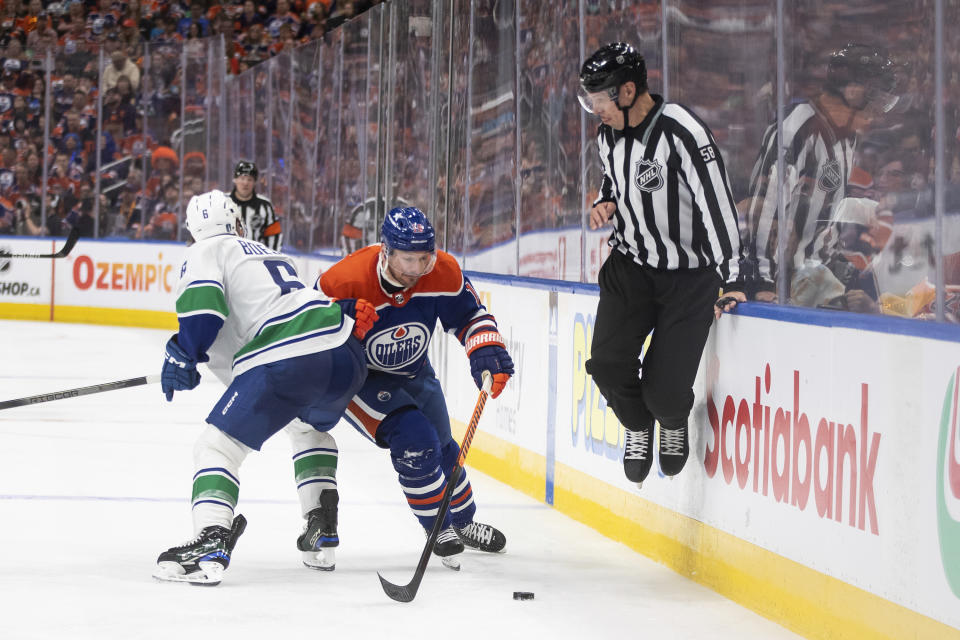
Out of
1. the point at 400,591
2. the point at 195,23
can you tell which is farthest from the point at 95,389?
the point at 195,23

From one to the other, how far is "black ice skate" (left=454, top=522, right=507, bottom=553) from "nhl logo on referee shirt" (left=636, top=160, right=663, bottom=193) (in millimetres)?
1181

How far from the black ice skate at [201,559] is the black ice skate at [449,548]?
63 centimetres

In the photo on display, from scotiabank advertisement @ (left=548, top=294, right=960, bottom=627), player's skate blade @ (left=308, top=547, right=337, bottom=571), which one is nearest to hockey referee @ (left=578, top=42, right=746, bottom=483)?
scotiabank advertisement @ (left=548, top=294, right=960, bottom=627)

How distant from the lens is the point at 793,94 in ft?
12.4

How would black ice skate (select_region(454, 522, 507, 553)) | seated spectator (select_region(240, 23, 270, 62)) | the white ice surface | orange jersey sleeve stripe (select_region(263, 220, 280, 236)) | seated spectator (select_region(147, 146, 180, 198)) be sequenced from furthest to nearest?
1. seated spectator (select_region(240, 23, 270, 62))
2. seated spectator (select_region(147, 146, 180, 198))
3. orange jersey sleeve stripe (select_region(263, 220, 280, 236))
4. black ice skate (select_region(454, 522, 507, 553))
5. the white ice surface

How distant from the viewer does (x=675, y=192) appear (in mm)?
3705

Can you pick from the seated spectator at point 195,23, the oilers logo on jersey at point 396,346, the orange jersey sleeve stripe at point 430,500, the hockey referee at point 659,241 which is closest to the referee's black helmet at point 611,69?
the hockey referee at point 659,241

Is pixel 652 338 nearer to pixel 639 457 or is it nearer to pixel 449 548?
pixel 639 457

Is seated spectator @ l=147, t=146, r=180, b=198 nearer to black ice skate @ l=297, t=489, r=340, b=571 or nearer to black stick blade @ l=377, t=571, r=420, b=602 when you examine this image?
black ice skate @ l=297, t=489, r=340, b=571

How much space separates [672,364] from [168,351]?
135 cm

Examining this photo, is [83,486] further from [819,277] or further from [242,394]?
[819,277]

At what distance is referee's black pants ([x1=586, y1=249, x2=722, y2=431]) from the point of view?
12.2 ft

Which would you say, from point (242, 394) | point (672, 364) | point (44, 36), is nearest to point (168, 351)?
point (242, 394)

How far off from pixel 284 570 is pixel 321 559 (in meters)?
0.11
